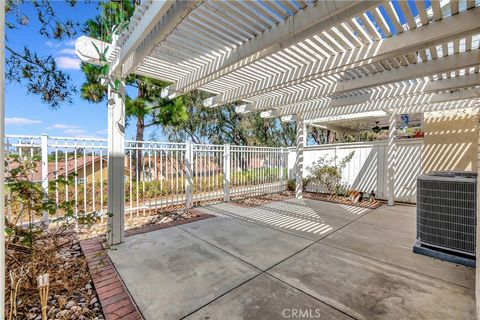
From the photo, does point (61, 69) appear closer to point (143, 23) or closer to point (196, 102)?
point (143, 23)

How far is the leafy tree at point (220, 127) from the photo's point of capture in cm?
1448

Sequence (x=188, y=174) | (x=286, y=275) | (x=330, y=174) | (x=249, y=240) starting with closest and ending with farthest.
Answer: (x=286, y=275) → (x=249, y=240) → (x=188, y=174) → (x=330, y=174)

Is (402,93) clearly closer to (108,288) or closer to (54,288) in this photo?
(108,288)

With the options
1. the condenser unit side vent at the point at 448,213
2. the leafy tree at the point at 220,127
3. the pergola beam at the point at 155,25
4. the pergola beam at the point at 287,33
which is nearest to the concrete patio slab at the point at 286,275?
the condenser unit side vent at the point at 448,213

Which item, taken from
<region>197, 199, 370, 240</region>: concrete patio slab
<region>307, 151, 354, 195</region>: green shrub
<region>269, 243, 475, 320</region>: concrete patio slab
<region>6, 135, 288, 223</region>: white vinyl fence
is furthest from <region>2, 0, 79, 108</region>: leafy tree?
<region>307, 151, 354, 195</region>: green shrub

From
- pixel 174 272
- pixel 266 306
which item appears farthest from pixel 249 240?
pixel 266 306

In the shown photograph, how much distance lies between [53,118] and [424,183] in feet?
17.3

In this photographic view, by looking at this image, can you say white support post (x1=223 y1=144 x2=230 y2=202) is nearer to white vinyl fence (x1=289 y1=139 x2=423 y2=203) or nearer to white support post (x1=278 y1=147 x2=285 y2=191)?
white support post (x1=278 y1=147 x2=285 y2=191)

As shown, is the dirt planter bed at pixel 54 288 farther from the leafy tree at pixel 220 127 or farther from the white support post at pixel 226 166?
the leafy tree at pixel 220 127

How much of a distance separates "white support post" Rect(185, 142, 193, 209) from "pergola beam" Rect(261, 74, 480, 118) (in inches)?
135

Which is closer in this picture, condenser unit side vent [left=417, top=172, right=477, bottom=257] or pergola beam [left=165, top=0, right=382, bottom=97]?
pergola beam [left=165, top=0, right=382, bottom=97]

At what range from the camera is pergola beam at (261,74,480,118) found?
13.6 feet

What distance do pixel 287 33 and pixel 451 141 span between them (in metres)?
6.38

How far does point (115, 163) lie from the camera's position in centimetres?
332
